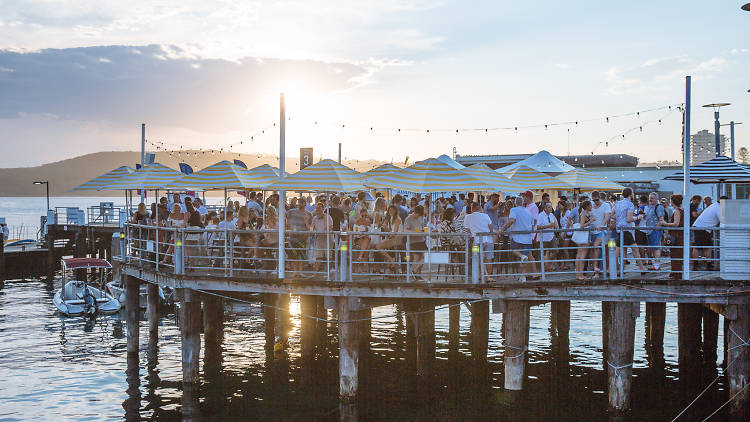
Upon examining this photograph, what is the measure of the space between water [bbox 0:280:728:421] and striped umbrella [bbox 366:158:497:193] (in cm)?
348

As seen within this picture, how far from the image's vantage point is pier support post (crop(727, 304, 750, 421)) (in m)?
14.4

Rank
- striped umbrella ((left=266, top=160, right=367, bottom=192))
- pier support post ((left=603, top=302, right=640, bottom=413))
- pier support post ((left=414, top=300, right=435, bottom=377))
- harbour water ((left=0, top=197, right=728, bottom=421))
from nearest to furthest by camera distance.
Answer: pier support post ((left=603, top=302, right=640, bottom=413)), striped umbrella ((left=266, top=160, right=367, bottom=192)), harbour water ((left=0, top=197, right=728, bottom=421)), pier support post ((left=414, top=300, right=435, bottom=377))

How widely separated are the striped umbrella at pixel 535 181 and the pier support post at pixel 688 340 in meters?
4.74

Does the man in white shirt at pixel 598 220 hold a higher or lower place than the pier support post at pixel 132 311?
higher

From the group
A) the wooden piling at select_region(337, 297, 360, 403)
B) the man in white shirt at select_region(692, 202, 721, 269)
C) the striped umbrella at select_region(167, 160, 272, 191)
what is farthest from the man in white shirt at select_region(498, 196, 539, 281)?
the striped umbrella at select_region(167, 160, 272, 191)

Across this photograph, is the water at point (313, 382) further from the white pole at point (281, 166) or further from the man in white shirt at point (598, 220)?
the man in white shirt at point (598, 220)

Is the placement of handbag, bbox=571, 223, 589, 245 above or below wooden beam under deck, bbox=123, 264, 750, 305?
above

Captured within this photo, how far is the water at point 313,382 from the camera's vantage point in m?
16.8

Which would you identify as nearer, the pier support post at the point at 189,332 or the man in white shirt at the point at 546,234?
the man in white shirt at the point at 546,234

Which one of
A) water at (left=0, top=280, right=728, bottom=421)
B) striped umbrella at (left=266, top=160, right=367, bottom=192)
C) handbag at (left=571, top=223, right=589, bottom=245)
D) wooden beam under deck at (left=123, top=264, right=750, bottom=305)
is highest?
striped umbrella at (left=266, top=160, right=367, bottom=192)

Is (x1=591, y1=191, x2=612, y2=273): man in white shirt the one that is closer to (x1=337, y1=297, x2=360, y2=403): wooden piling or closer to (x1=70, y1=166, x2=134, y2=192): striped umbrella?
(x1=337, y1=297, x2=360, y2=403): wooden piling

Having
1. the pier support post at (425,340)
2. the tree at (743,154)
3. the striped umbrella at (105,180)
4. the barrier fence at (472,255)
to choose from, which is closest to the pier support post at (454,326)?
the pier support post at (425,340)

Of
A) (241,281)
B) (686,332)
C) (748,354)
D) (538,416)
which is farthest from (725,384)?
(241,281)

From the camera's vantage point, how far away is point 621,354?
1446cm
